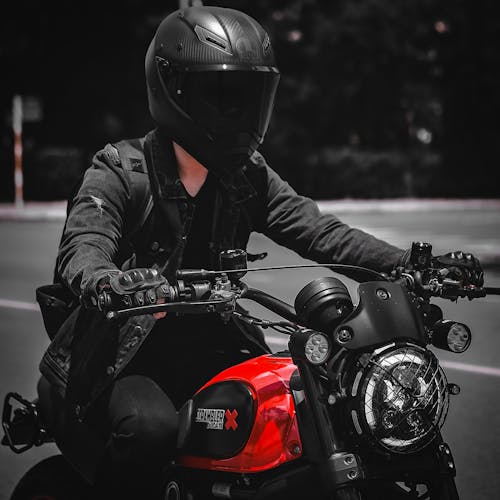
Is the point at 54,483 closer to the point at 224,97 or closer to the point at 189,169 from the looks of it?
the point at 189,169

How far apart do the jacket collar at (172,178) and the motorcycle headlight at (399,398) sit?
910 millimetres

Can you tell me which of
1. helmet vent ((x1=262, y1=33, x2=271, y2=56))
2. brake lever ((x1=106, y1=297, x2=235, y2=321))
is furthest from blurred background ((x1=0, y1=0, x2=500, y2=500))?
brake lever ((x1=106, y1=297, x2=235, y2=321))

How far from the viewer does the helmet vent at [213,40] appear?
114 inches

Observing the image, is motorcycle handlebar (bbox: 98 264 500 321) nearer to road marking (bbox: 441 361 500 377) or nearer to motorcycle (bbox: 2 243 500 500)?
motorcycle (bbox: 2 243 500 500)

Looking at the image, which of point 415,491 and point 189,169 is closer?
point 415,491

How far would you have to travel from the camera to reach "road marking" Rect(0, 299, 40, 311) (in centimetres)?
981

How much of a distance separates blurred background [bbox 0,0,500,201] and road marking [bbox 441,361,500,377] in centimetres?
2552

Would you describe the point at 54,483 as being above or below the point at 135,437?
below

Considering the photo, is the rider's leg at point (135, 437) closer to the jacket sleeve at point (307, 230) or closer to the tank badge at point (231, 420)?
the tank badge at point (231, 420)

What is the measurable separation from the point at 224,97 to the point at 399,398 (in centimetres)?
107

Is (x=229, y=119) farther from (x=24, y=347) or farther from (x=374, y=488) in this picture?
(x=24, y=347)

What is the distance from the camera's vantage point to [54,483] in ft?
9.88

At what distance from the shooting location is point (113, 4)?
114 ft

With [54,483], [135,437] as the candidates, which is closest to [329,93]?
[54,483]
